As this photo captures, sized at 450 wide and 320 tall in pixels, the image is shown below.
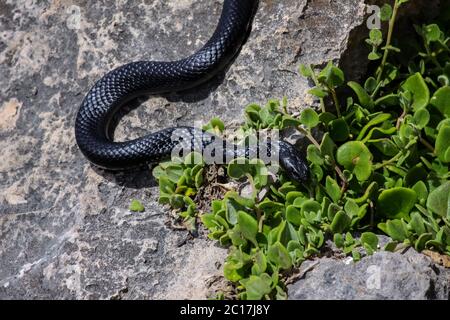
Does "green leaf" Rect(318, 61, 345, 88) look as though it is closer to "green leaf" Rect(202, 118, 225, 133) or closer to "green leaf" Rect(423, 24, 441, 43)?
"green leaf" Rect(202, 118, 225, 133)

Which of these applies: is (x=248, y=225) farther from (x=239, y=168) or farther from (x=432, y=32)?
(x=432, y=32)

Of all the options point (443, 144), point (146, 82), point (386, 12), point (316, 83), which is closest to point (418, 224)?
point (443, 144)

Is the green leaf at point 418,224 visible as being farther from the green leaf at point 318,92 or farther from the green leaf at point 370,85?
the green leaf at point 370,85

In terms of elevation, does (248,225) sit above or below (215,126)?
below

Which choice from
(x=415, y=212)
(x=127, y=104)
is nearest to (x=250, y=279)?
(x=415, y=212)

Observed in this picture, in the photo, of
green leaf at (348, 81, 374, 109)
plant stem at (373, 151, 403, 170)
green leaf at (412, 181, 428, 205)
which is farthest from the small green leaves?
green leaf at (348, 81, 374, 109)
